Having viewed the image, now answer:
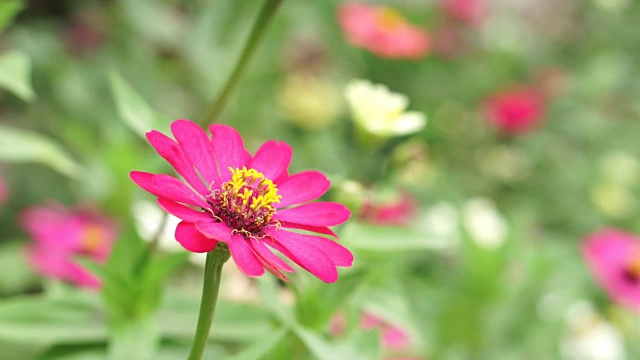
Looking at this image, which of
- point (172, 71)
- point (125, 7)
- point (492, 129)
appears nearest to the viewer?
point (125, 7)

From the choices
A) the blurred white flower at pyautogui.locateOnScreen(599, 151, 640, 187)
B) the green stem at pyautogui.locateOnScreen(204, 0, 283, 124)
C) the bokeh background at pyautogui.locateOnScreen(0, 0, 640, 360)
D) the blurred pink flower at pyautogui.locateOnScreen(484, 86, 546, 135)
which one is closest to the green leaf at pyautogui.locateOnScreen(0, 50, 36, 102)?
the bokeh background at pyautogui.locateOnScreen(0, 0, 640, 360)

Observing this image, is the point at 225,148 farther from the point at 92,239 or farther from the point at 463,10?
the point at 463,10

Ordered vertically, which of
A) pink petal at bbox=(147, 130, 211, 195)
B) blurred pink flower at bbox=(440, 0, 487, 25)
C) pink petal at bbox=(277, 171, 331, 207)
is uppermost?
blurred pink flower at bbox=(440, 0, 487, 25)

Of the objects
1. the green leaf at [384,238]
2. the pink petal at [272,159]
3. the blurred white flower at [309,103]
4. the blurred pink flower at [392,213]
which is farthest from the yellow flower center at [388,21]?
the pink petal at [272,159]

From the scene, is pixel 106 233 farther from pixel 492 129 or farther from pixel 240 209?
pixel 492 129

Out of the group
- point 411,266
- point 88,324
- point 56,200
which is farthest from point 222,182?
point 56,200

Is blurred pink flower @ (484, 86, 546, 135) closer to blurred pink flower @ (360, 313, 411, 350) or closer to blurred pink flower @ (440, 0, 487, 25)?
blurred pink flower @ (440, 0, 487, 25)
